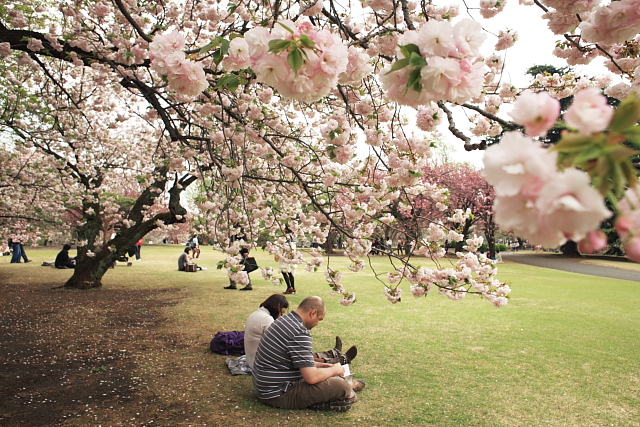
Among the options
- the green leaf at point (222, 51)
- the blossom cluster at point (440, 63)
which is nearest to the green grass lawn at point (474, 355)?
the green leaf at point (222, 51)

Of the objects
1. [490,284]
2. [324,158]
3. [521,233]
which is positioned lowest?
[490,284]

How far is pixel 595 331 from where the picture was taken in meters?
6.50

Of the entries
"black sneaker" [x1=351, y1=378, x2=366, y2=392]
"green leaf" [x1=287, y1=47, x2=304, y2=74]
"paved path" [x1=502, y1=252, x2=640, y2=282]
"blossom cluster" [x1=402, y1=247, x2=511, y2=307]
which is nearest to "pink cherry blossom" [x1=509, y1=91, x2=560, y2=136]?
"green leaf" [x1=287, y1=47, x2=304, y2=74]

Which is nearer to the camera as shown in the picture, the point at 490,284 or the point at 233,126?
the point at 490,284

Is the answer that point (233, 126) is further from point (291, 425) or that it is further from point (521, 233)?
point (521, 233)

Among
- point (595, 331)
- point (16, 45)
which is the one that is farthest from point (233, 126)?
point (595, 331)

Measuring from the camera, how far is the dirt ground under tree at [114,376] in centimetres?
329

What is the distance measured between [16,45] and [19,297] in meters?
6.37

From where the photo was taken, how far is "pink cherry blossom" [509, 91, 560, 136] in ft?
2.24

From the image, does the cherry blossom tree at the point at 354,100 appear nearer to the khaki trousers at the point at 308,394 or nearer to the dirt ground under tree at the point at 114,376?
the khaki trousers at the point at 308,394

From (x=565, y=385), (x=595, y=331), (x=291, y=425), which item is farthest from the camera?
(x=595, y=331)

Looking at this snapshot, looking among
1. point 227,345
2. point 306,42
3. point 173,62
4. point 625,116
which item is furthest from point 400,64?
point 227,345

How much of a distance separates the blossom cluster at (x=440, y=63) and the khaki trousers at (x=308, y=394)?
2.87 meters

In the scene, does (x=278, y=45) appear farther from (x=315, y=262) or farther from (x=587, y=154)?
(x=315, y=262)
